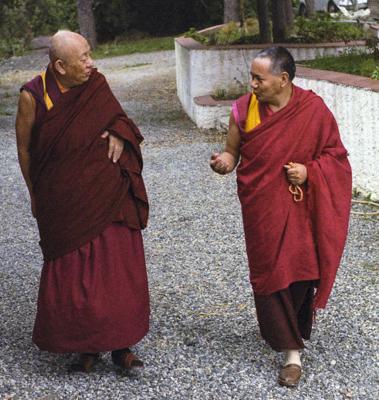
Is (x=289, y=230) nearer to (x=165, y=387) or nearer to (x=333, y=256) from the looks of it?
(x=333, y=256)

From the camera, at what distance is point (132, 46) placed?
26266mm

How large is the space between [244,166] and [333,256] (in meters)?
0.57

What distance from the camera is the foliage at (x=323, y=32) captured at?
14673 millimetres

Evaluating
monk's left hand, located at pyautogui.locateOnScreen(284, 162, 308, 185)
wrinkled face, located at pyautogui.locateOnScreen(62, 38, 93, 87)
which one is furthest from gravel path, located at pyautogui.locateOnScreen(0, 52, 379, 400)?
wrinkled face, located at pyautogui.locateOnScreen(62, 38, 93, 87)

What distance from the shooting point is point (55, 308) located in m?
4.27

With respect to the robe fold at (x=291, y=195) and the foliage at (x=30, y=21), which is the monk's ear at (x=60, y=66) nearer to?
the robe fold at (x=291, y=195)

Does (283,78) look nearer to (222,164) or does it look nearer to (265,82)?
(265,82)

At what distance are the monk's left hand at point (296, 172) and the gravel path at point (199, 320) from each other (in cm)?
92

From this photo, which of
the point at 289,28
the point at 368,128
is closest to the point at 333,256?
the point at 368,128

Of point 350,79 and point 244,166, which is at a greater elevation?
point 244,166

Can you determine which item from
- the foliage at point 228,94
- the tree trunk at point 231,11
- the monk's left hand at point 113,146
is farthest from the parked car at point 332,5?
the monk's left hand at point 113,146

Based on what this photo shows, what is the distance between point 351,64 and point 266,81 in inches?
220

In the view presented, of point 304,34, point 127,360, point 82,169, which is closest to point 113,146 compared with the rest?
point 82,169

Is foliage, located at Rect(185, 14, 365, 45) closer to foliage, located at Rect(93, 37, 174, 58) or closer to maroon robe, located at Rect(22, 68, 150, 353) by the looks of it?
foliage, located at Rect(93, 37, 174, 58)
